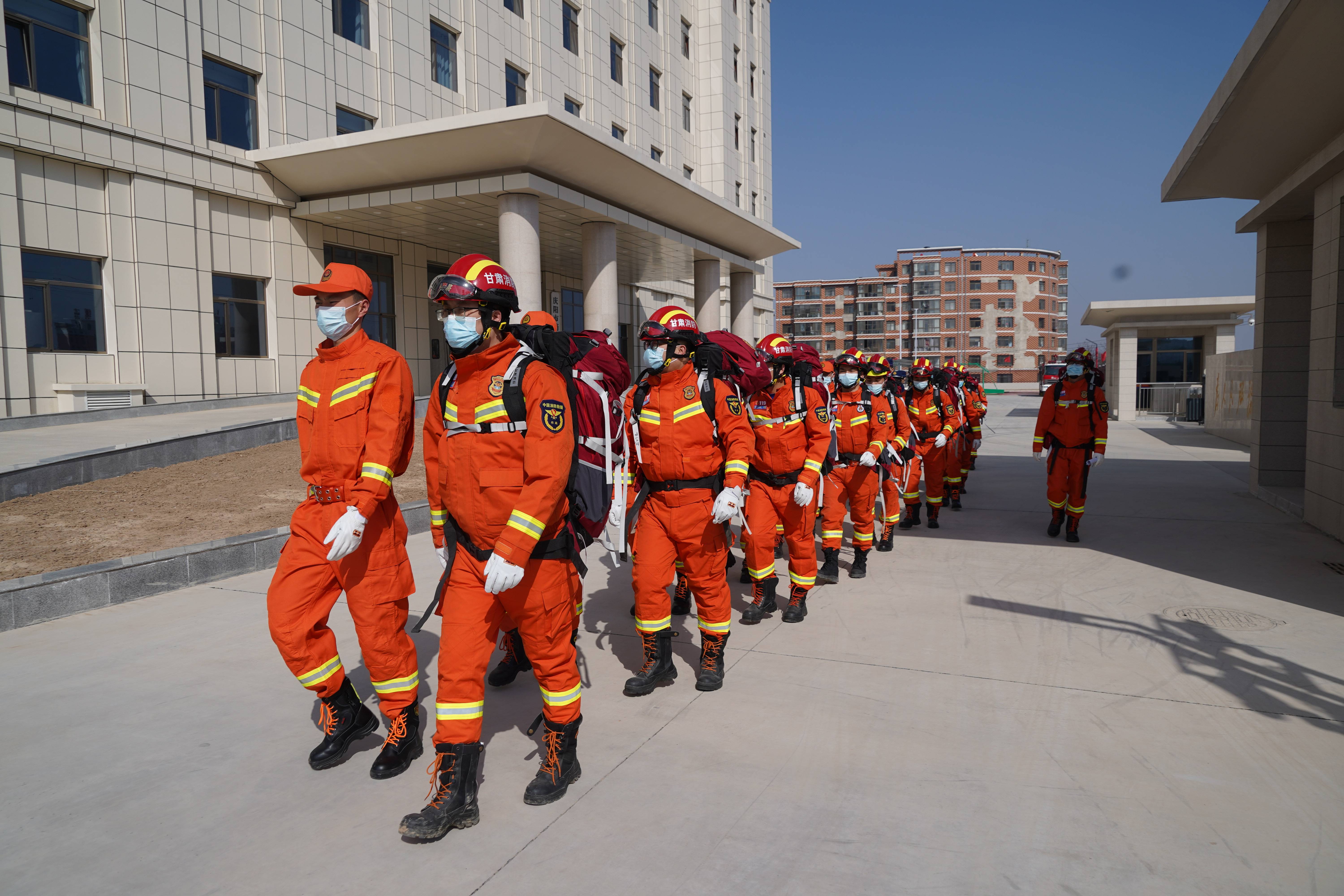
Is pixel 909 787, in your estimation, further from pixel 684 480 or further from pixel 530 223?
pixel 530 223

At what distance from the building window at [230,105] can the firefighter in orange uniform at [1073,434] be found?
17601 millimetres

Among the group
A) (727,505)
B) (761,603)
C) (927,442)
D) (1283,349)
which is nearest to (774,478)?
(761,603)

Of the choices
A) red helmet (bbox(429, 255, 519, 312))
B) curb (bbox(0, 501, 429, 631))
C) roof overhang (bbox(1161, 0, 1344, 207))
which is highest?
roof overhang (bbox(1161, 0, 1344, 207))

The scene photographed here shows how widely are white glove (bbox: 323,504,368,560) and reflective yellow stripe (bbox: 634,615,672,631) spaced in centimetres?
186

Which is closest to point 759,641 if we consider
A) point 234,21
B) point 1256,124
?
point 1256,124

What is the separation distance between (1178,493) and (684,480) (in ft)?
36.1

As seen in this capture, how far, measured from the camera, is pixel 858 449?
295 inches

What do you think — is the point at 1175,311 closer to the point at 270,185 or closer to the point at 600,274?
the point at 600,274

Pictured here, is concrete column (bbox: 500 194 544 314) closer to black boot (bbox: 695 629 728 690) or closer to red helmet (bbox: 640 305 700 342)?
red helmet (bbox: 640 305 700 342)

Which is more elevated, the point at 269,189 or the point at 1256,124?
the point at 269,189

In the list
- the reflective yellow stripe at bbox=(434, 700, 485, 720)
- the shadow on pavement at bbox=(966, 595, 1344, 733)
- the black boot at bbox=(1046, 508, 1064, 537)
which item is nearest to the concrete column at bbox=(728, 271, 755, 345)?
the black boot at bbox=(1046, 508, 1064, 537)

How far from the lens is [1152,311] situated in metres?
28.6

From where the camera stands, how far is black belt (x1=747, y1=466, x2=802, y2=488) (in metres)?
5.99

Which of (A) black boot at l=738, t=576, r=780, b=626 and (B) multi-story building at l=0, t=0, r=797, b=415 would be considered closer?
(A) black boot at l=738, t=576, r=780, b=626
